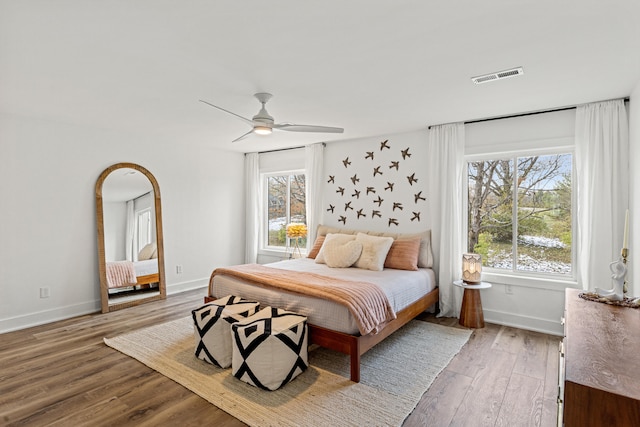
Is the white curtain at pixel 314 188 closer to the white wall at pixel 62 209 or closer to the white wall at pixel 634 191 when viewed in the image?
the white wall at pixel 62 209

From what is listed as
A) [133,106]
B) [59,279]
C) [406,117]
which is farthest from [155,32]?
[59,279]

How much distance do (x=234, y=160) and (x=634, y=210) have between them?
564 cm

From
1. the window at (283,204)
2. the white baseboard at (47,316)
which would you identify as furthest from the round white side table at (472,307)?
the white baseboard at (47,316)

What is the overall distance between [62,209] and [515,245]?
5577mm

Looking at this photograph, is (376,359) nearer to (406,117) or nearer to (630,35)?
(406,117)

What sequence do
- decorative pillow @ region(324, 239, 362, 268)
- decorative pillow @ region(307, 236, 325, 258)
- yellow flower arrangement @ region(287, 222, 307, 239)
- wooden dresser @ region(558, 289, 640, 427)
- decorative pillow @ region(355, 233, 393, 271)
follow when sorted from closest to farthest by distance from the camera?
wooden dresser @ region(558, 289, 640, 427), decorative pillow @ region(355, 233, 393, 271), decorative pillow @ region(324, 239, 362, 268), decorative pillow @ region(307, 236, 325, 258), yellow flower arrangement @ region(287, 222, 307, 239)

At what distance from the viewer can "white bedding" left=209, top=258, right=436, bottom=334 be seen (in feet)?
9.23

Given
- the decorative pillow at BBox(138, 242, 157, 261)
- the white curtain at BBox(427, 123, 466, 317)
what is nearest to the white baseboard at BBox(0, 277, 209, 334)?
the decorative pillow at BBox(138, 242, 157, 261)

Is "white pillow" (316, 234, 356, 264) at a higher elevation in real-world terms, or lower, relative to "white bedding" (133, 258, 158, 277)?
higher

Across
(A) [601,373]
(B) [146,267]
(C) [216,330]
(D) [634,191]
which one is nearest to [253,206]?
(B) [146,267]

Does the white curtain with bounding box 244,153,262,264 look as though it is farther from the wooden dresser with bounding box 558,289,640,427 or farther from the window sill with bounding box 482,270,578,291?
the wooden dresser with bounding box 558,289,640,427

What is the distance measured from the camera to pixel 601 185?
10.9ft

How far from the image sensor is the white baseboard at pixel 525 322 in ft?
12.0

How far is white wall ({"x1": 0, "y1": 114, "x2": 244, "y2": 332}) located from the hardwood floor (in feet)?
1.95
